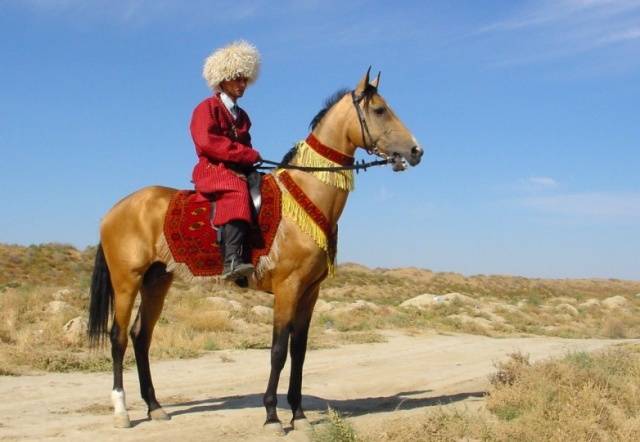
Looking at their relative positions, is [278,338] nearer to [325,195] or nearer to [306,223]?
[306,223]

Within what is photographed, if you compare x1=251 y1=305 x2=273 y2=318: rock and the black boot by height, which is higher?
the black boot

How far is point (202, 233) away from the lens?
690 cm

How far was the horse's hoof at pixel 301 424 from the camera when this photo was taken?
6.73 m

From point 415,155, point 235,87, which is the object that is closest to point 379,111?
point 415,155

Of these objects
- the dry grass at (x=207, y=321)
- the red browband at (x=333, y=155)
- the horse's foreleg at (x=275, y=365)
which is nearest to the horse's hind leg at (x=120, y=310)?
the horse's foreleg at (x=275, y=365)

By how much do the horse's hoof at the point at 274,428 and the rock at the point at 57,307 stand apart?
32.8 feet

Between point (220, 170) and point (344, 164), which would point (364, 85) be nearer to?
point (344, 164)

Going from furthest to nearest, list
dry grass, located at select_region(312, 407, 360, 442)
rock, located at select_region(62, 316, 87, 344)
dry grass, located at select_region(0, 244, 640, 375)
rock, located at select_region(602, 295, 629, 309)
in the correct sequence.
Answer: rock, located at select_region(602, 295, 629, 309) → rock, located at select_region(62, 316, 87, 344) → dry grass, located at select_region(0, 244, 640, 375) → dry grass, located at select_region(312, 407, 360, 442)

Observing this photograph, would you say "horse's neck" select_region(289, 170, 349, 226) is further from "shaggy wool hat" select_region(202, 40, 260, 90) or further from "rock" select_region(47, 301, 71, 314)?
"rock" select_region(47, 301, 71, 314)

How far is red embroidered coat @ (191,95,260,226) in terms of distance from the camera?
21.8 feet

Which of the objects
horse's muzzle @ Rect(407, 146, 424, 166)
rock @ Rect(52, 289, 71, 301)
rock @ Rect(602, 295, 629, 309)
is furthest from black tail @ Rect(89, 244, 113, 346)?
rock @ Rect(602, 295, 629, 309)

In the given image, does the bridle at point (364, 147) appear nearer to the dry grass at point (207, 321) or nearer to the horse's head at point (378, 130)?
the horse's head at point (378, 130)

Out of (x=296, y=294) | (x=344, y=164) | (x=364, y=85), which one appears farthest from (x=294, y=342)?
(x=364, y=85)

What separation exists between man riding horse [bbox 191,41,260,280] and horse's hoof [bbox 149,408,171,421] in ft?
5.21
